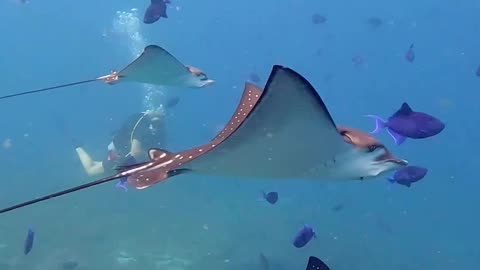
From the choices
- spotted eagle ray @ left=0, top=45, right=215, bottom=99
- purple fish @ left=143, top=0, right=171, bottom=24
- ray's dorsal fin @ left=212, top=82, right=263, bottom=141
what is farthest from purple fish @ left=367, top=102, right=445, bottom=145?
purple fish @ left=143, top=0, right=171, bottom=24

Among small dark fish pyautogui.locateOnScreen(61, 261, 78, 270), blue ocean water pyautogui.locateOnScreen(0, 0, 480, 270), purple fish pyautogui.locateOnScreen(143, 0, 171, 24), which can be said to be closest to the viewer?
purple fish pyautogui.locateOnScreen(143, 0, 171, 24)

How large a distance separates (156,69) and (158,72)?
73mm

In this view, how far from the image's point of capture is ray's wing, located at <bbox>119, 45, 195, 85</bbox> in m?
4.31

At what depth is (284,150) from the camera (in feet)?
8.00

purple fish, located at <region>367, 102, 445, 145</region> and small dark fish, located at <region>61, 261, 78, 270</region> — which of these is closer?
purple fish, located at <region>367, 102, 445, 145</region>

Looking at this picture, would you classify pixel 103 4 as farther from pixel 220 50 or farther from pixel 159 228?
pixel 159 228

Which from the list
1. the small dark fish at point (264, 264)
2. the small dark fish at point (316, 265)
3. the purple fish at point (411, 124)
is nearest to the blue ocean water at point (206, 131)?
the small dark fish at point (264, 264)

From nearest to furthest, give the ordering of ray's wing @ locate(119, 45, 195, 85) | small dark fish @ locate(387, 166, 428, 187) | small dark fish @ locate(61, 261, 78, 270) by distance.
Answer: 1. ray's wing @ locate(119, 45, 195, 85)
2. small dark fish @ locate(387, 166, 428, 187)
3. small dark fish @ locate(61, 261, 78, 270)

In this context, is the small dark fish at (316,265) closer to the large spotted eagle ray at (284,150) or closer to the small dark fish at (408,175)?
the large spotted eagle ray at (284,150)

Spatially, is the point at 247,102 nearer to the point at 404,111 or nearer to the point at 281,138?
the point at 281,138

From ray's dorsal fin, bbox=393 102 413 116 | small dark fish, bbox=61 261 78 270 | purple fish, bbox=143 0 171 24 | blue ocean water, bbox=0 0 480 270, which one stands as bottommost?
blue ocean water, bbox=0 0 480 270

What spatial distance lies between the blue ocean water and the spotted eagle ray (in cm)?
423

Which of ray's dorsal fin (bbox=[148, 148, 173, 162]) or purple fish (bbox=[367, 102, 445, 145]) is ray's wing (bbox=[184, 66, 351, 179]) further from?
purple fish (bbox=[367, 102, 445, 145])

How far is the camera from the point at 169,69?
183 inches
